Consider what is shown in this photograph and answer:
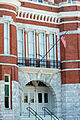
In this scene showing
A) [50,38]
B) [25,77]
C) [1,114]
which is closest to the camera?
[1,114]

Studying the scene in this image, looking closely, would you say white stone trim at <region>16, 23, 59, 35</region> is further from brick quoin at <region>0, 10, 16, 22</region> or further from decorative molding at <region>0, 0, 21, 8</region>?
decorative molding at <region>0, 0, 21, 8</region>

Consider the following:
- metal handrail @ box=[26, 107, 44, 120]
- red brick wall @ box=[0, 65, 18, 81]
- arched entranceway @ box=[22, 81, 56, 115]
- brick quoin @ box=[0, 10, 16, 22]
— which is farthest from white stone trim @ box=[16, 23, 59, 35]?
metal handrail @ box=[26, 107, 44, 120]

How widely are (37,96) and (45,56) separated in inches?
134

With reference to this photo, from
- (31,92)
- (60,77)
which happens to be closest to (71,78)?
(60,77)

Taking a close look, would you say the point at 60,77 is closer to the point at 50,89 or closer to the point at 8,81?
the point at 50,89

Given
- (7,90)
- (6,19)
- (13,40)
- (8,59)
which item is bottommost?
(7,90)

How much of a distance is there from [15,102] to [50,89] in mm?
5009

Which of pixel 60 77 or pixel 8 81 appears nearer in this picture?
pixel 8 81

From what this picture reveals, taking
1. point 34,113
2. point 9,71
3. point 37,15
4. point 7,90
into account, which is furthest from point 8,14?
point 34,113

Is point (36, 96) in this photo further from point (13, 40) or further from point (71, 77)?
point (13, 40)

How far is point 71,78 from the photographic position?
122 feet

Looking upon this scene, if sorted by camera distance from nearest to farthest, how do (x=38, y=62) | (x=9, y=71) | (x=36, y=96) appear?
1. (x=9, y=71)
2. (x=38, y=62)
3. (x=36, y=96)

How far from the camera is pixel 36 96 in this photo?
1490 inches

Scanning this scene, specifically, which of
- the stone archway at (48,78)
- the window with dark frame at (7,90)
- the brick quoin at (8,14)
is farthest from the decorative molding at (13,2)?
the window with dark frame at (7,90)
